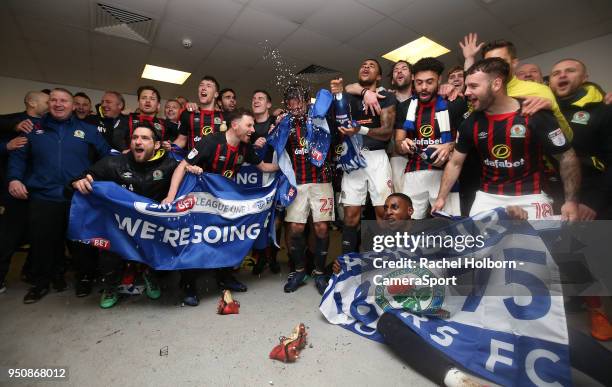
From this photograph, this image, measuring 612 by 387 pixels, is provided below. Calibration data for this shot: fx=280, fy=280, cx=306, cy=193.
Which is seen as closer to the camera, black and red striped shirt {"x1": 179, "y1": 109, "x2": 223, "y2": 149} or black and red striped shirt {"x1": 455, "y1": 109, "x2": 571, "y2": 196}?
black and red striped shirt {"x1": 455, "y1": 109, "x2": 571, "y2": 196}

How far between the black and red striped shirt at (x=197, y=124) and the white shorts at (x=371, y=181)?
1645 mm

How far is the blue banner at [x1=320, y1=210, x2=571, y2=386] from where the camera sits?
133 cm

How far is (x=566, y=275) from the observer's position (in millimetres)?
2057

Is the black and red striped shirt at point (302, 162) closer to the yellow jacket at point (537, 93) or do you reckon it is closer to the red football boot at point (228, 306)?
the red football boot at point (228, 306)

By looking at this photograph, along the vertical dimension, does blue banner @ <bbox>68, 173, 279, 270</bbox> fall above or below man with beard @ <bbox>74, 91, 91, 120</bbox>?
below

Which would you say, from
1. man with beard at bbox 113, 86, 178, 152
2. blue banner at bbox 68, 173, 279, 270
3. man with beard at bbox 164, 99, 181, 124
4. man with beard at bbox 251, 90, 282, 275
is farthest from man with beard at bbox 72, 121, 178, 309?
man with beard at bbox 164, 99, 181, 124

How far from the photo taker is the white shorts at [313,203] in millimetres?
2758

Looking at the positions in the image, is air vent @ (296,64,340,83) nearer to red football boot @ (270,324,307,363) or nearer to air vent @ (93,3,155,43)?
air vent @ (93,3,155,43)

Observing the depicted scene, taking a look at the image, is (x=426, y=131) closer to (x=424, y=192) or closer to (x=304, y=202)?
(x=424, y=192)

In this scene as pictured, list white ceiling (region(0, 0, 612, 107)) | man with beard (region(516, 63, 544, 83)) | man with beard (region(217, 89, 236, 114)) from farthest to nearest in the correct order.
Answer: white ceiling (region(0, 0, 612, 107)) < man with beard (region(217, 89, 236, 114)) < man with beard (region(516, 63, 544, 83))

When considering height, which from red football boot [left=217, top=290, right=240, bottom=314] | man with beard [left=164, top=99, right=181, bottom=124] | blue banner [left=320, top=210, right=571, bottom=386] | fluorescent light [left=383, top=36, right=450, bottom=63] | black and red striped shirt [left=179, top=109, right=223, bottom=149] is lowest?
red football boot [left=217, top=290, right=240, bottom=314]

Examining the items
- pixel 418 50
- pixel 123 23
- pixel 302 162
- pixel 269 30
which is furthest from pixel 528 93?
pixel 123 23

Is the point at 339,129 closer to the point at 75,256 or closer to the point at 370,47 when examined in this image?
the point at 75,256

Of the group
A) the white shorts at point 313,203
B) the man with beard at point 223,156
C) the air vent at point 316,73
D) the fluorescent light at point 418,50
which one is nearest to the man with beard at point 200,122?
the man with beard at point 223,156
